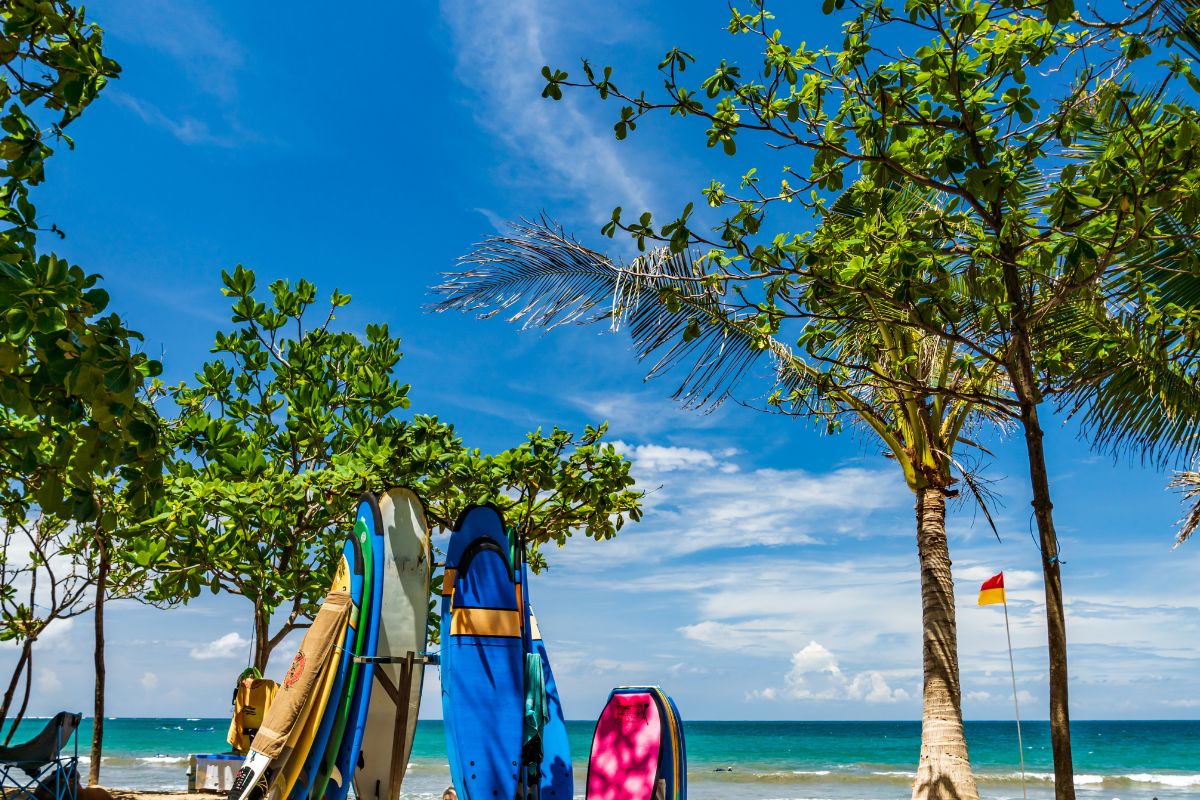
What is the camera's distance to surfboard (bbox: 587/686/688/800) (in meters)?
5.53

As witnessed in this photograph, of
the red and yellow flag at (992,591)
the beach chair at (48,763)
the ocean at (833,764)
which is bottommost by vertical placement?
the ocean at (833,764)

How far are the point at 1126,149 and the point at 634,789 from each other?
13.9 feet

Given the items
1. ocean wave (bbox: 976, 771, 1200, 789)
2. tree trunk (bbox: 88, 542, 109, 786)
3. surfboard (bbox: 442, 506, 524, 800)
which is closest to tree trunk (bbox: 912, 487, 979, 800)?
surfboard (bbox: 442, 506, 524, 800)

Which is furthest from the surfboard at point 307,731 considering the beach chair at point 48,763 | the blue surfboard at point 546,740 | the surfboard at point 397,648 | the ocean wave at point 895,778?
the ocean wave at point 895,778

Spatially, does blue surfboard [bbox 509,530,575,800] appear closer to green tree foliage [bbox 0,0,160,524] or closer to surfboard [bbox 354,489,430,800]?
surfboard [bbox 354,489,430,800]

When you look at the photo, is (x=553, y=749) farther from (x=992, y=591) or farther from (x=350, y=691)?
(x=992, y=591)

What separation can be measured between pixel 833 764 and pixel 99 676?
3570 cm

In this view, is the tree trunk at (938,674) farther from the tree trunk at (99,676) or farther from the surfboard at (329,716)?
the tree trunk at (99,676)

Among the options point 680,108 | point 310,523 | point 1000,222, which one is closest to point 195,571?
point 310,523

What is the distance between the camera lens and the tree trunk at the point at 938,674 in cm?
826

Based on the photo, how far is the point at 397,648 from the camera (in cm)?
476

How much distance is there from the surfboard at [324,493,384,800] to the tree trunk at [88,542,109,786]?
6190 mm

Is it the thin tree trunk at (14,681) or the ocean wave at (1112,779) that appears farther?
the ocean wave at (1112,779)

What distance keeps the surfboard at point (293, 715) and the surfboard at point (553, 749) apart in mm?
1207
